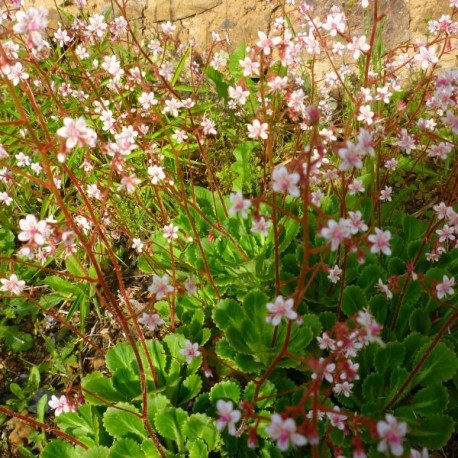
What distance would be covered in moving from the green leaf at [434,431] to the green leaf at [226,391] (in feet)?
2.17

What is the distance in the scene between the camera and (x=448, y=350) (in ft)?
6.15

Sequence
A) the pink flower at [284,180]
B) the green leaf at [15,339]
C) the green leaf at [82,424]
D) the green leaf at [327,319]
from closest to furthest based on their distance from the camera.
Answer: the pink flower at [284,180] < the green leaf at [82,424] < the green leaf at [327,319] < the green leaf at [15,339]

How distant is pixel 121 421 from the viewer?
192 cm

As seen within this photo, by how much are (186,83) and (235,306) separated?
213cm

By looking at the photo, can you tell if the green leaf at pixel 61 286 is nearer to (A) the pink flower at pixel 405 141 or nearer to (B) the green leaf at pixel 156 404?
(B) the green leaf at pixel 156 404

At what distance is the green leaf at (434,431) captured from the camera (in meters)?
1.78

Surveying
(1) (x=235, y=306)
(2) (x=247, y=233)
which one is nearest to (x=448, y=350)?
(1) (x=235, y=306)

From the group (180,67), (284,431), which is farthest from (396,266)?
(180,67)

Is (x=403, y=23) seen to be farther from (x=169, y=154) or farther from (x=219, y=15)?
(x=169, y=154)

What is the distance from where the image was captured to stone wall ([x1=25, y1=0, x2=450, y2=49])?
11.4 feet

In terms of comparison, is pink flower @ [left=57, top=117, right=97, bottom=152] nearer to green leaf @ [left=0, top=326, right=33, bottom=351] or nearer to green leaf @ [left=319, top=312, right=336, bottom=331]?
green leaf @ [left=319, top=312, right=336, bottom=331]

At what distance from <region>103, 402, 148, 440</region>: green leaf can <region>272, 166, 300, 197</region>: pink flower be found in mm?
1179

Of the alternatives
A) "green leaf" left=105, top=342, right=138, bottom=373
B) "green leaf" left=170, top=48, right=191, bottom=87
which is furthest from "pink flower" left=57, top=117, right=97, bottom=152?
"green leaf" left=170, top=48, right=191, bottom=87

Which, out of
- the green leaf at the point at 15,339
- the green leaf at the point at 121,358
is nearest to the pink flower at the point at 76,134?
the green leaf at the point at 121,358
